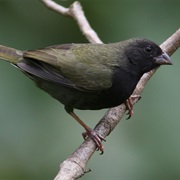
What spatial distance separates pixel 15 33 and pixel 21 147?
43.0 inches

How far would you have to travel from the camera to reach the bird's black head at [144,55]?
4574 millimetres

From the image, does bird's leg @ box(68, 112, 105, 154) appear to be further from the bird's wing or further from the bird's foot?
the bird's wing

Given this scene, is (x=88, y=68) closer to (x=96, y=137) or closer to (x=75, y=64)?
(x=75, y=64)

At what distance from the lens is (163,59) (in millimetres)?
4555

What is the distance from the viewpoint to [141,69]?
4.60m

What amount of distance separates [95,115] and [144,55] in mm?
679

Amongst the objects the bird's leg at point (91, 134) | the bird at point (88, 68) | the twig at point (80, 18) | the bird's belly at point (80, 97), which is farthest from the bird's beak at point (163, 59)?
the bird's leg at point (91, 134)

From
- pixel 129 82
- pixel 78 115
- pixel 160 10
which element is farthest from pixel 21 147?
pixel 160 10

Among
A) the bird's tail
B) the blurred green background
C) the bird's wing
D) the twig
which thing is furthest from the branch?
the bird's tail

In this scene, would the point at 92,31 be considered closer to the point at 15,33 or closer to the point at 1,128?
the point at 15,33

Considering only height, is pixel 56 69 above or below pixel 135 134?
above

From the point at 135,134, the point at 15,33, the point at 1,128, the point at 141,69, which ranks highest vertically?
the point at 15,33

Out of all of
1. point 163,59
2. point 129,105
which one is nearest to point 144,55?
point 163,59

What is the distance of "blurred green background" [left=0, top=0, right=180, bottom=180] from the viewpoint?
4250 millimetres
